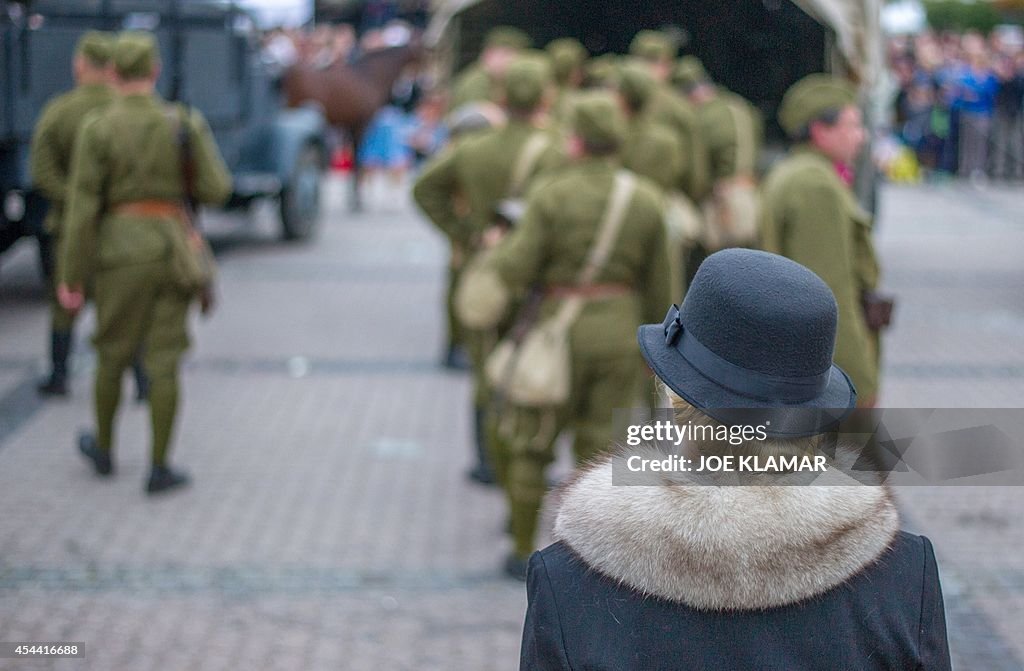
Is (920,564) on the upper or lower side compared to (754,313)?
lower

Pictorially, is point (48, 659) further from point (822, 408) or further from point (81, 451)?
point (822, 408)

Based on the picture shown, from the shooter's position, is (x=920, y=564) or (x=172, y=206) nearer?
(x=920, y=564)

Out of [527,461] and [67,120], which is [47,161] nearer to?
[67,120]

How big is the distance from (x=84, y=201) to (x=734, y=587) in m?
4.73

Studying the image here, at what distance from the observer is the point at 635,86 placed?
7.46 m

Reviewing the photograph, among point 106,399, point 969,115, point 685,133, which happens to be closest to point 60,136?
point 106,399

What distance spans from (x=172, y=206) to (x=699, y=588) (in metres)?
4.80

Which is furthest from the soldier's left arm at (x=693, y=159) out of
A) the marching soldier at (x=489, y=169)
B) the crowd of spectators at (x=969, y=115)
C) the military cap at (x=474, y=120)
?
the crowd of spectators at (x=969, y=115)

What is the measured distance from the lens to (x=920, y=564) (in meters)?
1.87

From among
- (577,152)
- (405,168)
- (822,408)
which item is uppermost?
(822,408)

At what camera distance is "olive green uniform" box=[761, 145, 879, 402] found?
186 inches

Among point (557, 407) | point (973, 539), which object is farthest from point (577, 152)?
point (973, 539)

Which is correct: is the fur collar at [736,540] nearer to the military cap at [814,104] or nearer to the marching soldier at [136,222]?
the military cap at [814,104]

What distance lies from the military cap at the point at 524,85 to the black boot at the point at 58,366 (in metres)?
3.22
